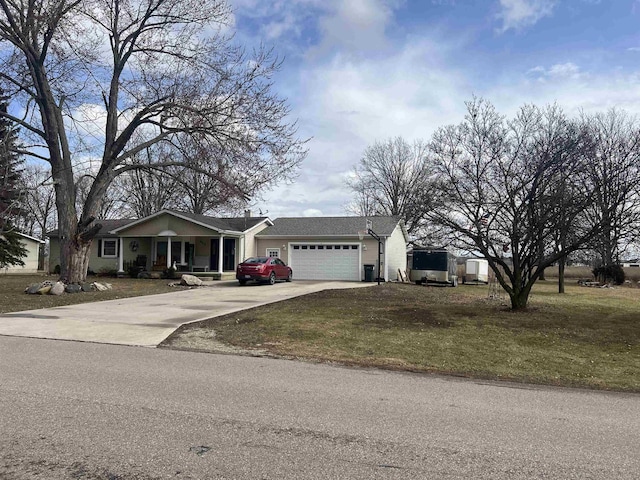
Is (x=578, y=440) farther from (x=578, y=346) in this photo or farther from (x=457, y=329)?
(x=457, y=329)

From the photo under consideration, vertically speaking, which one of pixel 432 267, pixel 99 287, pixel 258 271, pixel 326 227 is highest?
pixel 326 227

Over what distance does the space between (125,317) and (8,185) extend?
10.2 m

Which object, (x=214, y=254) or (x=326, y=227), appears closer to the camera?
(x=326, y=227)

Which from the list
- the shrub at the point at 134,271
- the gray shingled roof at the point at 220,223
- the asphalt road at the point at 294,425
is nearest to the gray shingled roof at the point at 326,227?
the gray shingled roof at the point at 220,223

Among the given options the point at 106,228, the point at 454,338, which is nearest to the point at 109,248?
the point at 106,228

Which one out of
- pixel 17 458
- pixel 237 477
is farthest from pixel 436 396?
pixel 17 458

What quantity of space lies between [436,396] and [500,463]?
2.15 meters

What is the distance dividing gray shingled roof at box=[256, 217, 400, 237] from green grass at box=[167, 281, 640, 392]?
13999 mm

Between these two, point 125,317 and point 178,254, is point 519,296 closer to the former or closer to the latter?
point 125,317

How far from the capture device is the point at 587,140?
548 inches

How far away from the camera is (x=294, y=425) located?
15.6 feet

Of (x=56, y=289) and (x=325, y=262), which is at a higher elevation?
(x=325, y=262)

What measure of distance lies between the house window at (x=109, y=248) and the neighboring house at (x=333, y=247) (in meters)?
9.81

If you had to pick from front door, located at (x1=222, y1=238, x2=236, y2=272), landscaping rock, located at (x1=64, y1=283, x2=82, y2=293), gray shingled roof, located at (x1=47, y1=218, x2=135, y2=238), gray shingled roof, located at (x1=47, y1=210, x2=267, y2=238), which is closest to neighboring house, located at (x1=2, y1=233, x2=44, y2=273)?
gray shingled roof, located at (x1=47, y1=218, x2=135, y2=238)
